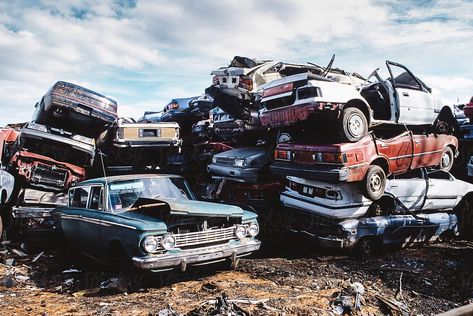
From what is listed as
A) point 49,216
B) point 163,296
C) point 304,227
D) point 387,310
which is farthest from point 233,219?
Result: point 49,216

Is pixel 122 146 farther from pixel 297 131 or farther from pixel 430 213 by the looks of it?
pixel 430 213

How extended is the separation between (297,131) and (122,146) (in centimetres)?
407

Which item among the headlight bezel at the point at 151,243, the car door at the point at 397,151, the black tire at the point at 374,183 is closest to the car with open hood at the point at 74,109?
the headlight bezel at the point at 151,243

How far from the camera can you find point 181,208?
Result: 16.9 feet

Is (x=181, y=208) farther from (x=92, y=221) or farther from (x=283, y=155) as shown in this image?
(x=283, y=155)

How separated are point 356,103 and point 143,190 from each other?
425 cm

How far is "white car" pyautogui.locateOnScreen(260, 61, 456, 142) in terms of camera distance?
7.00 m

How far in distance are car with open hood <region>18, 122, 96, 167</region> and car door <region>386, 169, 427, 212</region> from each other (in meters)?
6.32

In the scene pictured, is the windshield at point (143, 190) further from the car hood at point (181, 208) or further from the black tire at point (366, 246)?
the black tire at point (366, 246)

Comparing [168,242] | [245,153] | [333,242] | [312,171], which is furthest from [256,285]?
[245,153]

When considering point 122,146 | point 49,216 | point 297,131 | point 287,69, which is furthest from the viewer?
point 287,69

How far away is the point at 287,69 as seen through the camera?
1070cm

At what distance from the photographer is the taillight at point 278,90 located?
7.40m

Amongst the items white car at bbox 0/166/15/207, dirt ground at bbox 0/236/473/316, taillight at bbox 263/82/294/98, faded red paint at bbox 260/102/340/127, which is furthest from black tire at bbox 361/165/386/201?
white car at bbox 0/166/15/207
